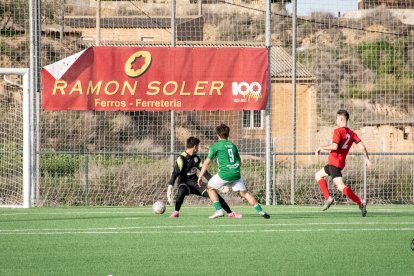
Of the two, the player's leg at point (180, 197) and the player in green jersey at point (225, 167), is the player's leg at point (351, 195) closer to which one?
the player in green jersey at point (225, 167)

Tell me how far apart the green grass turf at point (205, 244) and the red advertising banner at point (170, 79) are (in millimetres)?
4302

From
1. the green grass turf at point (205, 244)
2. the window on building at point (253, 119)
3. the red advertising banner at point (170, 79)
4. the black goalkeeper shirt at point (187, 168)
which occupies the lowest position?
the green grass turf at point (205, 244)

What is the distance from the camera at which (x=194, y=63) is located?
22.2m

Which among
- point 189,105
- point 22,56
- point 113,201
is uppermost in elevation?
point 22,56

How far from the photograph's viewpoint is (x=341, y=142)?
1795cm

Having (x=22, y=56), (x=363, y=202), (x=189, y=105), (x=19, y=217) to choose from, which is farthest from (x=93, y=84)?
(x=22, y=56)

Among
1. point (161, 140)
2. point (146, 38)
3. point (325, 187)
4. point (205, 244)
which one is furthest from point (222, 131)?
point (146, 38)

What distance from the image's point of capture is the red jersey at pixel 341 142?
1786cm

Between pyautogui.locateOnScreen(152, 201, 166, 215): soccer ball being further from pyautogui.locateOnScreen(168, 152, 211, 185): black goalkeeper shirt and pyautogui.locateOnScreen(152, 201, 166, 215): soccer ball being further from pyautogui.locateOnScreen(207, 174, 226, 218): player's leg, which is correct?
pyautogui.locateOnScreen(207, 174, 226, 218): player's leg

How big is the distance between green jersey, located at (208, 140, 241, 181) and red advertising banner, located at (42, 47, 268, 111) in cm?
555

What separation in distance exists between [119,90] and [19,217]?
17.6 feet

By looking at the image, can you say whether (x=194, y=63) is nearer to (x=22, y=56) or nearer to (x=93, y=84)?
(x=93, y=84)

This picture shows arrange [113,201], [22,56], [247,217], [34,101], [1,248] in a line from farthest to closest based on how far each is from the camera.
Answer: [22,56] → [113,201] → [34,101] → [247,217] → [1,248]

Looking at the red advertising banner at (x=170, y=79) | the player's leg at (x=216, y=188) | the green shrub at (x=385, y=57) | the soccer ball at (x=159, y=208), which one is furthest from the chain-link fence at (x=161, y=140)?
the player's leg at (x=216, y=188)
